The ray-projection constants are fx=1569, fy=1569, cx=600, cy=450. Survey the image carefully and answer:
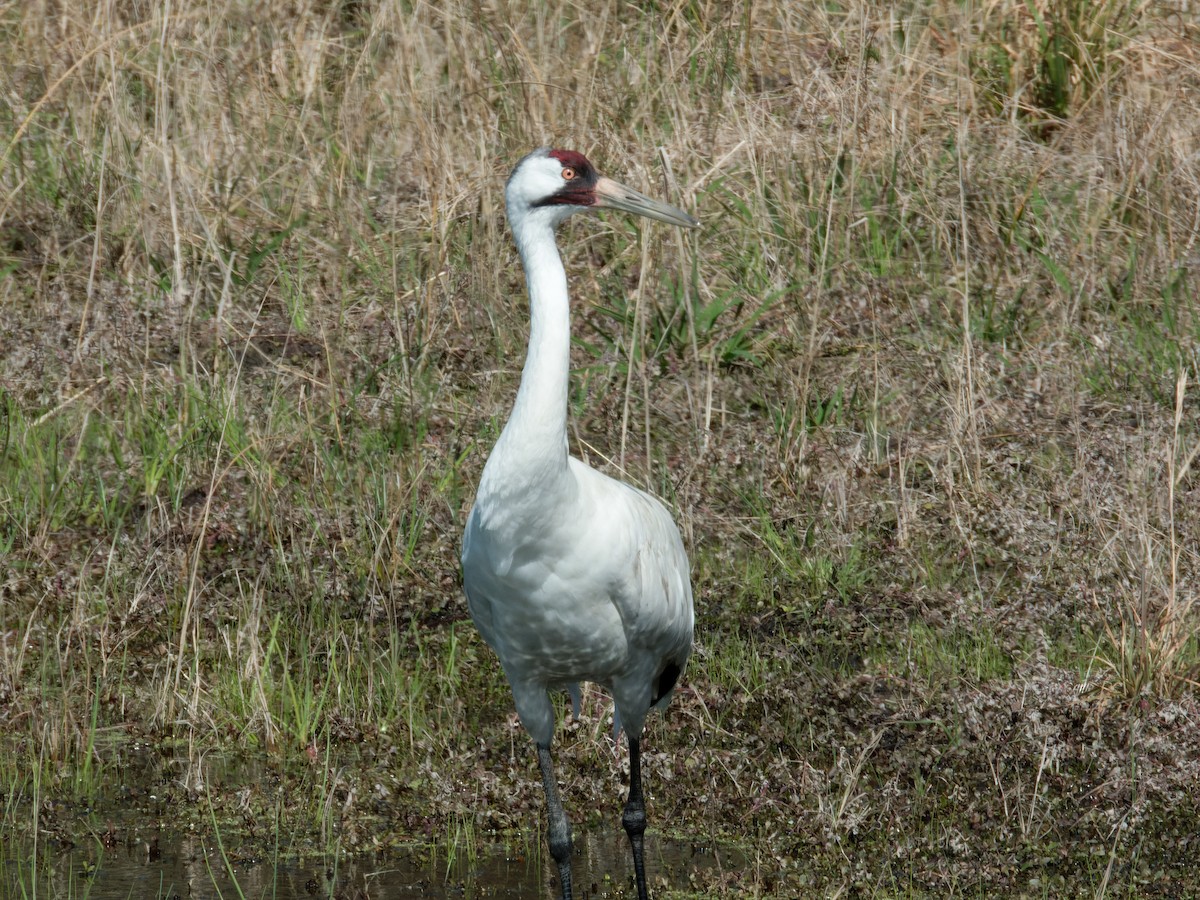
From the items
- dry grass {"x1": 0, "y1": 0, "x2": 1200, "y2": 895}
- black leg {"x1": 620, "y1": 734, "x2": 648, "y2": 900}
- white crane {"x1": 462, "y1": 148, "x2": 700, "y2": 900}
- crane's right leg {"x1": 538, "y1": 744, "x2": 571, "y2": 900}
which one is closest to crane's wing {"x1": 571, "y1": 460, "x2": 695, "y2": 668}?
white crane {"x1": 462, "y1": 148, "x2": 700, "y2": 900}

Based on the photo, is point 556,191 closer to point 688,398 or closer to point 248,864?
point 248,864

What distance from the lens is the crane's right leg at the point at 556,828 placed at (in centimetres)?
422

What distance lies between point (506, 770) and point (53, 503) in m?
2.13

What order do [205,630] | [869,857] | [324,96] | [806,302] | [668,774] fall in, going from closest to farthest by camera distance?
[869,857]
[668,774]
[205,630]
[806,302]
[324,96]

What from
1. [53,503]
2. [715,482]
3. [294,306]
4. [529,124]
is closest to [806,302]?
[715,482]

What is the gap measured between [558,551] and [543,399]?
416mm

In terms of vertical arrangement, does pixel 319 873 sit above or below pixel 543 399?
below

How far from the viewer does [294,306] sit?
7.15 m

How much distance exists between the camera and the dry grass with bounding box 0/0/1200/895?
15.1ft

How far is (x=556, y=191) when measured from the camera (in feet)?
13.1

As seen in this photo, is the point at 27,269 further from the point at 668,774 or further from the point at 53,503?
the point at 668,774

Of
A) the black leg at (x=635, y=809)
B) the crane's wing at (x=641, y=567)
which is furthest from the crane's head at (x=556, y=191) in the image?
the black leg at (x=635, y=809)

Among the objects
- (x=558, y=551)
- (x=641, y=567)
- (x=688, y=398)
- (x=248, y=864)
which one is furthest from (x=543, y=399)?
(x=688, y=398)

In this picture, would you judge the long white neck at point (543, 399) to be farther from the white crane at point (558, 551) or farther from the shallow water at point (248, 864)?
the shallow water at point (248, 864)
